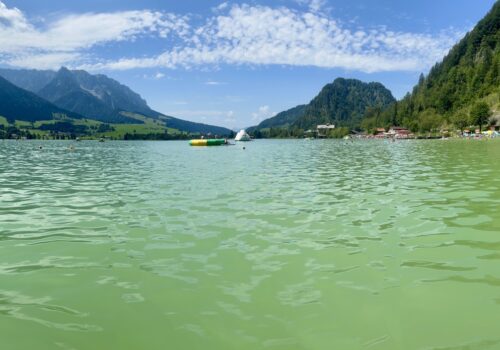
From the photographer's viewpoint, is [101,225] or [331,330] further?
[101,225]

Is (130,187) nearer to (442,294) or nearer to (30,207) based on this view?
(30,207)

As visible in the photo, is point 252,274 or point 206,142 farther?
point 206,142

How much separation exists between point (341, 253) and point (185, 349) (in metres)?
7.94

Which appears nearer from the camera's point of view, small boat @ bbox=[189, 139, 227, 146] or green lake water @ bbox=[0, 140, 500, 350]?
green lake water @ bbox=[0, 140, 500, 350]

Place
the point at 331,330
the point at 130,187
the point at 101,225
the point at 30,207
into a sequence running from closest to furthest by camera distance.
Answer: the point at 331,330 → the point at 101,225 → the point at 30,207 → the point at 130,187

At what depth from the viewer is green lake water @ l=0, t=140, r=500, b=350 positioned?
877 cm

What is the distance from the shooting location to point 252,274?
41.2ft

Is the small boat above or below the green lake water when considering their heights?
above

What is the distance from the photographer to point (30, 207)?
81.7 feet

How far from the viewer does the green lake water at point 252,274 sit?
8766 mm

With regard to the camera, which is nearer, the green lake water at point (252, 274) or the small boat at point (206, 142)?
the green lake water at point (252, 274)

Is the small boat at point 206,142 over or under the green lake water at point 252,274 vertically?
over

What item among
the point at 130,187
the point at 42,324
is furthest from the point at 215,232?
the point at 130,187

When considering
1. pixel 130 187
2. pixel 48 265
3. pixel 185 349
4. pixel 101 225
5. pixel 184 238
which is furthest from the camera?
pixel 130 187
